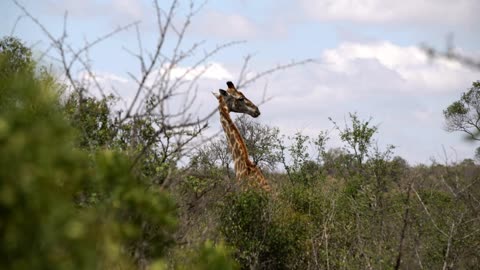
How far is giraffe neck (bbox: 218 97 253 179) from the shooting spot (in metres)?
10.2

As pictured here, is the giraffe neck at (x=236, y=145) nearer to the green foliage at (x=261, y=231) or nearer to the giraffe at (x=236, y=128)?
the giraffe at (x=236, y=128)

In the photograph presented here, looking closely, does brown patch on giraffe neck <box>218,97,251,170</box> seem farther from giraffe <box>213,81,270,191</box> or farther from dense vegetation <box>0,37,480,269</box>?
dense vegetation <box>0,37,480,269</box>

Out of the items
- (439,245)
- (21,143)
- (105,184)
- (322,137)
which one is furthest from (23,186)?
(322,137)

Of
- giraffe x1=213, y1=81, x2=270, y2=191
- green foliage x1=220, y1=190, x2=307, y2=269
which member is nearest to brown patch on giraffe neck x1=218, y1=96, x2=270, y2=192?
giraffe x1=213, y1=81, x2=270, y2=191

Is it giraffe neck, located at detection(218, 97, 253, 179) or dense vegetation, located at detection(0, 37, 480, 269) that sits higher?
giraffe neck, located at detection(218, 97, 253, 179)

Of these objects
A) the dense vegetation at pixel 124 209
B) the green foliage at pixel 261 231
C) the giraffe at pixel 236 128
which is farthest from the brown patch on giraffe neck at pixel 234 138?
the green foliage at pixel 261 231

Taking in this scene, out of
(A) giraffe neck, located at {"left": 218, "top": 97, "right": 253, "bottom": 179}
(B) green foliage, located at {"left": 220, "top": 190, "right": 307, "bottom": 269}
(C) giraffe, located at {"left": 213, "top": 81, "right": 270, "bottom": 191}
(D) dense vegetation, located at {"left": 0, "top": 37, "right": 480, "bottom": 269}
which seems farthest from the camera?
(A) giraffe neck, located at {"left": 218, "top": 97, "right": 253, "bottom": 179}

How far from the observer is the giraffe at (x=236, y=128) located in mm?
10055

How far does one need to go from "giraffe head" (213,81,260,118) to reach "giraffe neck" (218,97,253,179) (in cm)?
14

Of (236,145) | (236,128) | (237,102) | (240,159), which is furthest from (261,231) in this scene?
(237,102)

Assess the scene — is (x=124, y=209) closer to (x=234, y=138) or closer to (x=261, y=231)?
(x=261, y=231)

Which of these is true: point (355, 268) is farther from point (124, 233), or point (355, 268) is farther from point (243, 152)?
point (124, 233)

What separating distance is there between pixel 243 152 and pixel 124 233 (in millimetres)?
8523

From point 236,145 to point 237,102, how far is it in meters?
0.89
